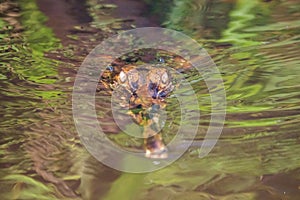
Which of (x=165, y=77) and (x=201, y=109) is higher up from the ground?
(x=165, y=77)

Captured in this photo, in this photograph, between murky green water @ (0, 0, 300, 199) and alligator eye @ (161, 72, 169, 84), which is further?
alligator eye @ (161, 72, 169, 84)

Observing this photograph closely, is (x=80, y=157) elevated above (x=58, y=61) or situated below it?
below

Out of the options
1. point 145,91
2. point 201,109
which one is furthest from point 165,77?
point 201,109

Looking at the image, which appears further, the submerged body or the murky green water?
the submerged body

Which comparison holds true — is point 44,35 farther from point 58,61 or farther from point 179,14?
point 179,14

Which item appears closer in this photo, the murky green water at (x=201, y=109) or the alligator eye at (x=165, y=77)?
the murky green water at (x=201, y=109)

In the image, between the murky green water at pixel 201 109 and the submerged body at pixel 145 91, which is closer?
the murky green water at pixel 201 109

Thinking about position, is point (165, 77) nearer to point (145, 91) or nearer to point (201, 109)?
point (145, 91)

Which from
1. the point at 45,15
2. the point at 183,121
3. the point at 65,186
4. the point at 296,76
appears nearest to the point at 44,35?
the point at 45,15
